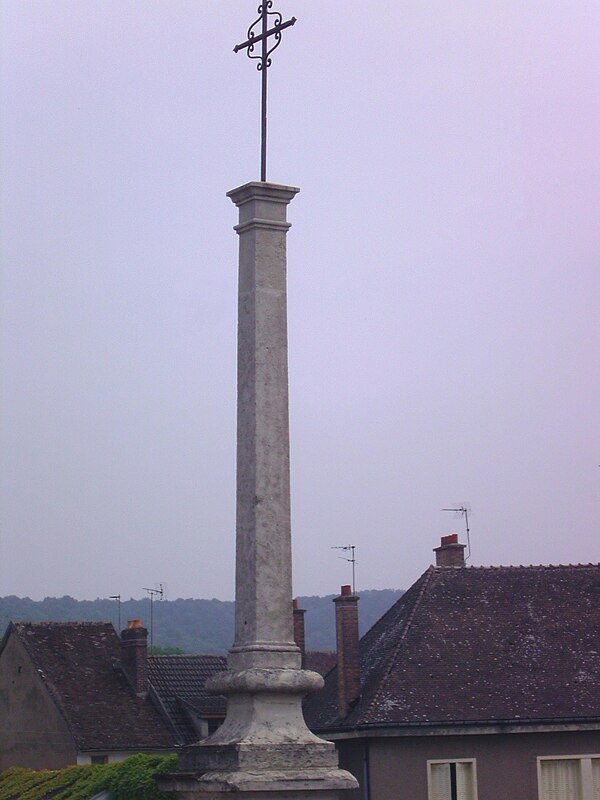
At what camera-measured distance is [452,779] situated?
1021 inches

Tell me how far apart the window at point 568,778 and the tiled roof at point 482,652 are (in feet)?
2.71

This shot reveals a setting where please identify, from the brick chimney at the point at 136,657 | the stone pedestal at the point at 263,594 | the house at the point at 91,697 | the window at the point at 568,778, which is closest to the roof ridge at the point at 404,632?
the window at the point at 568,778

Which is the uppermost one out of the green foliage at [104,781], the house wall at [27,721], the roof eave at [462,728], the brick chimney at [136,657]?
the brick chimney at [136,657]

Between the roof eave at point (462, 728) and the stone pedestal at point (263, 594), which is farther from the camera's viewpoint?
the roof eave at point (462, 728)

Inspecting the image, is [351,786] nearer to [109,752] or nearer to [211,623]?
[109,752]

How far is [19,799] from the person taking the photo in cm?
1997

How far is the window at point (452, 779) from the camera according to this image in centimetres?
2581

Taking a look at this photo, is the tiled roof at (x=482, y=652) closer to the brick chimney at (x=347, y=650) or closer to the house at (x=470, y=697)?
the house at (x=470, y=697)

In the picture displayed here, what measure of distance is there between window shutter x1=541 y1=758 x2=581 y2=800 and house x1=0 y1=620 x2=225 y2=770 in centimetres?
878

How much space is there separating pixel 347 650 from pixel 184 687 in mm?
8876

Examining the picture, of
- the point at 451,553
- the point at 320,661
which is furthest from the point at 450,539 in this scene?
the point at 320,661

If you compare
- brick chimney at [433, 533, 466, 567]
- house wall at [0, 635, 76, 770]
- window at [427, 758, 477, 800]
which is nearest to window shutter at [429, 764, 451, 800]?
window at [427, 758, 477, 800]

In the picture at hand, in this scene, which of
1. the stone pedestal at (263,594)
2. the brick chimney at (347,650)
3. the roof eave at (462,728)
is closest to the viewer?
the stone pedestal at (263,594)

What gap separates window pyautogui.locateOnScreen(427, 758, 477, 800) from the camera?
25.8m
